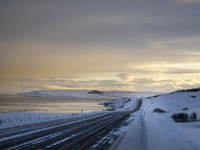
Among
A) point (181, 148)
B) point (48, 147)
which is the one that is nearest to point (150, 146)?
point (181, 148)

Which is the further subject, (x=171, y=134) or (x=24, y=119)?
(x=24, y=119)

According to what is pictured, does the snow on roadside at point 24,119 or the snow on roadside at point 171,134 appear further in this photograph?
the snow on roadside at point 24,119

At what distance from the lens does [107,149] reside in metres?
8.84

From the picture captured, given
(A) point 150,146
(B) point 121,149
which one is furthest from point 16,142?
(A) point 150,146

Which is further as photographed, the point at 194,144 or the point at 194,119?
the point at 194,119

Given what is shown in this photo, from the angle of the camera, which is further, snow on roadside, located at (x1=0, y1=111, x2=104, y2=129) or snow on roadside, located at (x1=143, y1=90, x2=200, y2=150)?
snow on roadside, located at (x1=0, y1=111, x2=104, y2=129)

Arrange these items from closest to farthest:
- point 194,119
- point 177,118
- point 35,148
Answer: point 35,148, point 194,119, point 177,118

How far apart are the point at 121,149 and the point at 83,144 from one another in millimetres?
2091

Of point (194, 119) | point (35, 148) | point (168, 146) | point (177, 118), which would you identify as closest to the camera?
point (35, 148)

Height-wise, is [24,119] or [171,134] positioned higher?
[24,119]

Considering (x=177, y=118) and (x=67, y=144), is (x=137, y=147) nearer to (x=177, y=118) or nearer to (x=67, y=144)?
(x=67, y=144)

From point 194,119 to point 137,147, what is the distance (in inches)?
620

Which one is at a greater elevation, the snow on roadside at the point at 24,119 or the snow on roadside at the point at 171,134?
the snow on roadside at the point at 24,119

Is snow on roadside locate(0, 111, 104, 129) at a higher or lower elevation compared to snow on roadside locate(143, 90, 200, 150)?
higher
